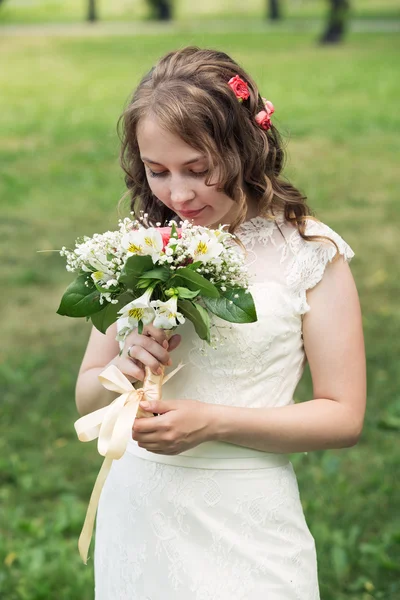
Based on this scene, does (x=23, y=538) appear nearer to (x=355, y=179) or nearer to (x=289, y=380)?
(x=289, y=380)

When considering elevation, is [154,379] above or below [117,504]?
above

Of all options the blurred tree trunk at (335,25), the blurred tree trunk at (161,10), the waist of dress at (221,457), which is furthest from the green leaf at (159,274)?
the blurred tree trunk at (161,10)

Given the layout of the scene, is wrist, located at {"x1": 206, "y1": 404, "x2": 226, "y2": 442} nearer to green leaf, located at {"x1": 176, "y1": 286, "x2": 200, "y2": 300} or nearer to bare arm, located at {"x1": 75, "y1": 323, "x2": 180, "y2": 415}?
bare arm, located at {"x1": 75, "y1": 323, "x2": 180, "y2": 415}

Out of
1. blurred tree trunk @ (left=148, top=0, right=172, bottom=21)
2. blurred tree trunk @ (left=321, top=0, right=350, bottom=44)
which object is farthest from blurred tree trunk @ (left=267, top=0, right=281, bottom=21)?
blurred tree trunk @ (left=321, top=0, right=350, bottom=44)

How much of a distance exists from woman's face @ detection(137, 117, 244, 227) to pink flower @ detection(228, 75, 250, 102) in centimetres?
20

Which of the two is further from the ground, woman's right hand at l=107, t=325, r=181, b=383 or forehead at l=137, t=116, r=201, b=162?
forehead at l=137, t=116, r=201, b=162

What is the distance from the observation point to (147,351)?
2436 millimetres

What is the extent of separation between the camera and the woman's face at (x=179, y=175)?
2.49 m

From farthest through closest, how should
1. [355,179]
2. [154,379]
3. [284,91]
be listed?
[284,91], [355,179], [154,379]

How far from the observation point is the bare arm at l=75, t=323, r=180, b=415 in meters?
2.43

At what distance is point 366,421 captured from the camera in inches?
232

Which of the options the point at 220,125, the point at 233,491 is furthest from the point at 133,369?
the point at 220,125

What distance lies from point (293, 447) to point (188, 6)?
4494cm

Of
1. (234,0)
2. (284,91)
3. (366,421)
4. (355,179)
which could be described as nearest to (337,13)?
(284,91)
